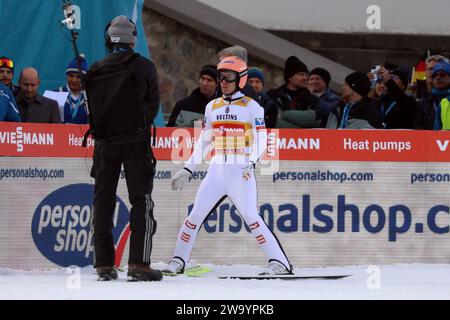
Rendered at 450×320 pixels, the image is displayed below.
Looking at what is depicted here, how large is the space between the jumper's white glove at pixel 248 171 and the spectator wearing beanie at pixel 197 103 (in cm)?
137

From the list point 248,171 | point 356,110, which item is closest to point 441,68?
point 356,110

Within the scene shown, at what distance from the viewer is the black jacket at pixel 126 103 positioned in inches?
470

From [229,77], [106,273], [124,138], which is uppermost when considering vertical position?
[229,77]

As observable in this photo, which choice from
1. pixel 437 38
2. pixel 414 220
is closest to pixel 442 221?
pixel 414 220

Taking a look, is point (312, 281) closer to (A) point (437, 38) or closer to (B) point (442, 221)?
(B) point (442, 221)

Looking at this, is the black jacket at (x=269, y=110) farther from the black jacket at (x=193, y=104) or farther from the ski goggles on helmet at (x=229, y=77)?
the ski goggles on helmet at (x=229, y=77)

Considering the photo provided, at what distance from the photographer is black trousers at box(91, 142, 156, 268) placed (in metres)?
12.0

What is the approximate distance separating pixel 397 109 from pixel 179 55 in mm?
4421

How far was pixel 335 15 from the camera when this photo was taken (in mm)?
20188

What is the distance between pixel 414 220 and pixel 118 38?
3.65 meters

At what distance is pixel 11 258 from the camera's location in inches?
524

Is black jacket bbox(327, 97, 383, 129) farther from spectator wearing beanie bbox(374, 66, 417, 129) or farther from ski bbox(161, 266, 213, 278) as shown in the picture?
ski bbox(161, 266, 213, 278)

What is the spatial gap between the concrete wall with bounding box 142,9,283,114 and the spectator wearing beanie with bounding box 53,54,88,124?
353cm

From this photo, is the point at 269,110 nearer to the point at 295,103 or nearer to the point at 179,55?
the point at 295,103
